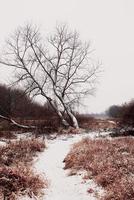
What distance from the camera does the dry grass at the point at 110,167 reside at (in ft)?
25.1

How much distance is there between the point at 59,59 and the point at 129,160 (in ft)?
72.4

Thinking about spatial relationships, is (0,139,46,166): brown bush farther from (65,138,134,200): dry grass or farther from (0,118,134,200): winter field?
(65,138,134,200): dry grass

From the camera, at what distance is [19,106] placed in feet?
124

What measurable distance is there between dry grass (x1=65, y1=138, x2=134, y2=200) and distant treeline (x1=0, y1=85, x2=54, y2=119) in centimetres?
2157

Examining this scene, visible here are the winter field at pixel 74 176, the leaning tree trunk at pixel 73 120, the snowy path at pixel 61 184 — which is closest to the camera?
the winter field at pixel 74 176

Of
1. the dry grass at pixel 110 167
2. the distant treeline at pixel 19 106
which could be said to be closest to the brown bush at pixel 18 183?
the dry grass at pixel 110 167

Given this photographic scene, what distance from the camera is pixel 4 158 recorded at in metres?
12.2

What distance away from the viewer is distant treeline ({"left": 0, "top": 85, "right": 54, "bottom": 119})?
34.1m

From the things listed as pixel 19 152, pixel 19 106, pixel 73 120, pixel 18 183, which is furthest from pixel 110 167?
pixel 19 106

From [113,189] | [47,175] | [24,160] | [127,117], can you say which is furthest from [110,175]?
[127,117]

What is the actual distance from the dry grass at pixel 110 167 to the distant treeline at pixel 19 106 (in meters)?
21.6

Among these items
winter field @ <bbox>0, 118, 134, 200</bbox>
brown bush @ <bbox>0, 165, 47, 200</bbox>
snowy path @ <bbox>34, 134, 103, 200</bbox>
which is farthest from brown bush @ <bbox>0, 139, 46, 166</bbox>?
brown bush @ <bbox>0, 165, 47, 200</bbox>

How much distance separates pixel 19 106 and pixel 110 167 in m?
28.8

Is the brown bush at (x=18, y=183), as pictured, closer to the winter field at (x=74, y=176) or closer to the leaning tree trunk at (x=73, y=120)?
the winter field at (x=74, y=176)
